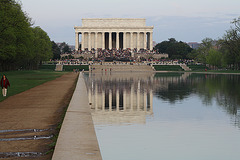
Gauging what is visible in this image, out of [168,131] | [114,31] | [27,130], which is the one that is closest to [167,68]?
[114,31]

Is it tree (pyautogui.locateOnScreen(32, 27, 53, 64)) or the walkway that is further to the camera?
tree (pyautogui.locateOnScreen(32, 27, 53, 64))

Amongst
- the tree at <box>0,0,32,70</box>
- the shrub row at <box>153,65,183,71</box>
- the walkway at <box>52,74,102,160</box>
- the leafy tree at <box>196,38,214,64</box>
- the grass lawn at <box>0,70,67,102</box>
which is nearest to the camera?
the walkway at <box>52,74,102,160</box>

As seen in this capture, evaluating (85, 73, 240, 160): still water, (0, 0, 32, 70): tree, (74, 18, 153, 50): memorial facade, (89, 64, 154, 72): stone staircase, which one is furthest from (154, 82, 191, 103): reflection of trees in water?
(74, 18, 153, 50): memorial facade

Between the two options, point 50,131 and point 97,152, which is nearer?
point 97,152

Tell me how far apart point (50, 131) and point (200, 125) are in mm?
5937

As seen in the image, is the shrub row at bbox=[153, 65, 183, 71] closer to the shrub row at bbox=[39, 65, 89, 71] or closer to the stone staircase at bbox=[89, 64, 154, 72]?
the stone staircase at bbox=[89, 64, 154, 72]

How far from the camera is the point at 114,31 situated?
150 meters

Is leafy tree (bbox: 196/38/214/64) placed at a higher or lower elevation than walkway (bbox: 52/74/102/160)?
higher

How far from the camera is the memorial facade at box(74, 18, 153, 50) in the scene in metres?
149

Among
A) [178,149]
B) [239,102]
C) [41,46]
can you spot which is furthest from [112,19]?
[178,149]

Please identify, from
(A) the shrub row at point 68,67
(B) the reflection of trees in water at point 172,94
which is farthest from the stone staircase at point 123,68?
(B) the reflection of trees in water at point 172,94

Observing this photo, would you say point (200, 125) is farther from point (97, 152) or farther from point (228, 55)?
point (228, 55)

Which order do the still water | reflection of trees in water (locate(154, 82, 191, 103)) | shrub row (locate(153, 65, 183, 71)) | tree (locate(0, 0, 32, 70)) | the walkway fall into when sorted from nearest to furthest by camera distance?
the walkway → the still water → reflection of trees in water (locate(154, 82, 191, 103)) → tree (locate(0, 0, 32, 70)) → shrub row (locate(153, 65, 183, 71))

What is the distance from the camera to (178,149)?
9.95 meters
